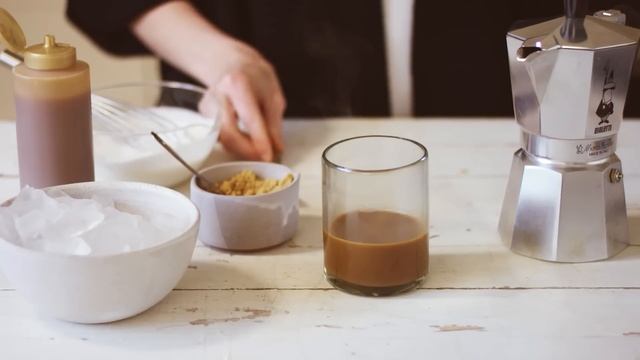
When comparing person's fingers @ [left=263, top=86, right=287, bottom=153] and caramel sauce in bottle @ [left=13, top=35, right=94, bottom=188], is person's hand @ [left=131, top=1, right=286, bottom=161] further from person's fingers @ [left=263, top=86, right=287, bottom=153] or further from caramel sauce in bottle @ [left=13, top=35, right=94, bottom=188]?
caramel sauce in bottle @ [left=13, top=35, right=94, bottom=188]

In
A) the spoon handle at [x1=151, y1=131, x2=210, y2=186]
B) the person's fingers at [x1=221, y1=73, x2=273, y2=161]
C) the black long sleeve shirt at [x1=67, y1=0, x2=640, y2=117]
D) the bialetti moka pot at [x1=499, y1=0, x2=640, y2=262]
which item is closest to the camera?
Answer: the bialetti moka pot at [x1=499, y1=0, x2=640, y2=262]

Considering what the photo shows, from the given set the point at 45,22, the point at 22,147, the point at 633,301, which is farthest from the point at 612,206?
the point at 45,22

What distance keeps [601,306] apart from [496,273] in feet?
0.35

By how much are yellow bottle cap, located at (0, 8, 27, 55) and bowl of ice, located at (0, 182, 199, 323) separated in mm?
168

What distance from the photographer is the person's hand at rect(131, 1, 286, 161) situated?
118 centimetres

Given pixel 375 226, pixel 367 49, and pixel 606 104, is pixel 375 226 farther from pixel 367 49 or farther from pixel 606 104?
pixel 367 49

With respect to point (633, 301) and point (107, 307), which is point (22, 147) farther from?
point (633, 301)

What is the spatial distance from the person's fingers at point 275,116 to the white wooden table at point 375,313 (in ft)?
0.69

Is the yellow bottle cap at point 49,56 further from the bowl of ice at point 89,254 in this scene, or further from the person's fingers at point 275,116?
the person's fingers at point 275,116

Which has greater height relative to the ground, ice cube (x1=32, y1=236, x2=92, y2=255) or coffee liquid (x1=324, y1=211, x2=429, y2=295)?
ice cube (x1=32, y1=236, x2=92, y2=255)

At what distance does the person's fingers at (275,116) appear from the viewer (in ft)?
3.97

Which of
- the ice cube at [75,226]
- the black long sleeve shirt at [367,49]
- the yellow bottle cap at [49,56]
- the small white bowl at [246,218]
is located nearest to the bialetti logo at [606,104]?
the small white bowl at [246,218]

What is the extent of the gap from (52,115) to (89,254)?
220 mm

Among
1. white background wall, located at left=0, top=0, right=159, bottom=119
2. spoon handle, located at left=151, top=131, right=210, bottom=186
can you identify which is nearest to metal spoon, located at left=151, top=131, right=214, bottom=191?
spoon handle, located at left=151, top=131, right=210, bottom=186
